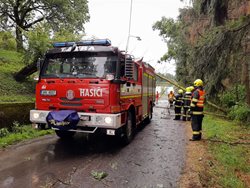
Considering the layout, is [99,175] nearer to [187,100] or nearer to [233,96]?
[187,100]

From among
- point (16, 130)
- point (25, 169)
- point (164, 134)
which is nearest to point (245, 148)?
point (164, 134)

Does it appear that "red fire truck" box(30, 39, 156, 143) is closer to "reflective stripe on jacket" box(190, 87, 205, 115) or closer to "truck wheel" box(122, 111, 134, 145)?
"truck wheel" box(122, 111, 134, 145)

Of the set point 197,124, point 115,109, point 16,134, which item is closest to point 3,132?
point 16,134

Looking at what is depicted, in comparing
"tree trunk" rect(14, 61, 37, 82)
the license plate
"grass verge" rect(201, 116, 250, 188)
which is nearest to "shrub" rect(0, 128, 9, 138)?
the license plate

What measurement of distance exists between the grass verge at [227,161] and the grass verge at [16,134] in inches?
209

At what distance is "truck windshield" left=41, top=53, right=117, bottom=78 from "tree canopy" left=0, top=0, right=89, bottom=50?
16238 mm

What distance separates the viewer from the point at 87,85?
586cm

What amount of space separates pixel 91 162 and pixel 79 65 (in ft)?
7.75

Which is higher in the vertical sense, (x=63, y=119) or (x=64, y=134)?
(x=63, y=119)

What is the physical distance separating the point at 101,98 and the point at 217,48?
14.8ft

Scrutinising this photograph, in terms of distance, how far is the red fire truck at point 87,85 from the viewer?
5773 millimetres

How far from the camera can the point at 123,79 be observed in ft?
20.5

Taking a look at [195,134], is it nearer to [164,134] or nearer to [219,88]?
[164,134]

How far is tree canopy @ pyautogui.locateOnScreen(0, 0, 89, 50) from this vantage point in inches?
861
